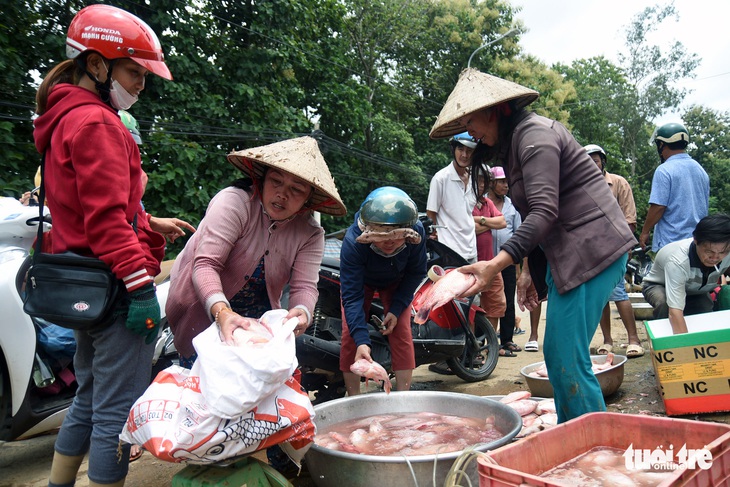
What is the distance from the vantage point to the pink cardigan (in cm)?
251

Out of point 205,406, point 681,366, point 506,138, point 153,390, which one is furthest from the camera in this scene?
point 681,366

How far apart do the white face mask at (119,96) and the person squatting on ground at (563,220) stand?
144cm

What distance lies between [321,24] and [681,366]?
14.2 meters

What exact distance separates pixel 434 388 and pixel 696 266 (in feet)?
7.82

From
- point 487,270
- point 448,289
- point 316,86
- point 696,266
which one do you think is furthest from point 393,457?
point 316,86

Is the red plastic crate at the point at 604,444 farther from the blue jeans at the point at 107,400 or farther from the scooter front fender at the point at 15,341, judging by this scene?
the scooter front fender at the point at 15,341

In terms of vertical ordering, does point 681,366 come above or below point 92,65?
below

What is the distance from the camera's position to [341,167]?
17250mm

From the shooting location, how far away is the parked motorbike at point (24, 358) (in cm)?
304

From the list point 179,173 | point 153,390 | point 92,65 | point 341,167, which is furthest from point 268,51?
point 153,390

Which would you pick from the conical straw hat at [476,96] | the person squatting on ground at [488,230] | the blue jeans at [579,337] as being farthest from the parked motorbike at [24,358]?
the person squatting on ground at [488,230]

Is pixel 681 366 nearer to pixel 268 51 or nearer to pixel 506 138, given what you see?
pixel 506 138

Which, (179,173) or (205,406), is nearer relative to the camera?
(205,406)

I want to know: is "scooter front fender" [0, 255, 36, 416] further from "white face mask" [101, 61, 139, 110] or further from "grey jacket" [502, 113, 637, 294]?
"grey jacket" [502, 113, 637, 294]
